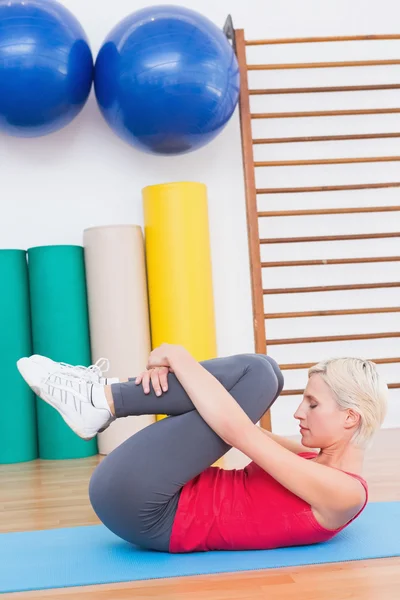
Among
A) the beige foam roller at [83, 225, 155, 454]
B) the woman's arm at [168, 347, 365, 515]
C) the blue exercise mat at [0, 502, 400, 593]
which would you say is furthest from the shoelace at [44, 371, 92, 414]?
the beige foam roller at [83, 225, 155, 454]

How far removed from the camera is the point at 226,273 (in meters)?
4.00

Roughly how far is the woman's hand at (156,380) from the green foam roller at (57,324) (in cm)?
182

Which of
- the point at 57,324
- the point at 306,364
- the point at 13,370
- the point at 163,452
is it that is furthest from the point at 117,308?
the point at 163,452

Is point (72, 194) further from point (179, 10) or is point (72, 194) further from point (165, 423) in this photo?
point (165, 423)

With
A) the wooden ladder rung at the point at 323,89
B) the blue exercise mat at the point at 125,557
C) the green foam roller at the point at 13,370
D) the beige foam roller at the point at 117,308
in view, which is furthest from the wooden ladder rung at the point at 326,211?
the blue exercise mat at the point at 125,557

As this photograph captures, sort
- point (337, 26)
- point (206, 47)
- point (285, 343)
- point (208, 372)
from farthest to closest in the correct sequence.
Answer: point (337, 26) < point (285, 343) < point (206, 47) < point (208, 372)

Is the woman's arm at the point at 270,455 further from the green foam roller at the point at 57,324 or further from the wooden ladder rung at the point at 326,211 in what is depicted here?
the wooden ladder rung at the point at 326,211

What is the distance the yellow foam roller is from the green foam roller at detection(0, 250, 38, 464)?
0.61 metres

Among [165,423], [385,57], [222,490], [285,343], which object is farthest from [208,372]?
[385,57]

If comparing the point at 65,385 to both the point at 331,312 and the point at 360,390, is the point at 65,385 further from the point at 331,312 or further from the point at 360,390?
the point at 331,312

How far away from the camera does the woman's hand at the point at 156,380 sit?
1.71 meters

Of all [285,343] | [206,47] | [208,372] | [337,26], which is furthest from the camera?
[337,26]

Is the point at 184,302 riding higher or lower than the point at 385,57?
lower

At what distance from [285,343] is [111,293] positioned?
35.4 inches
